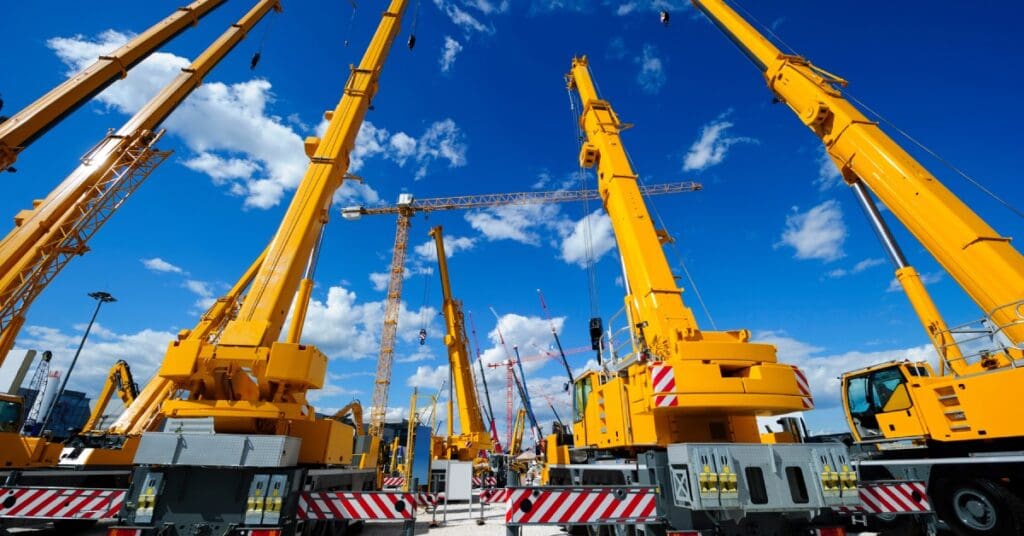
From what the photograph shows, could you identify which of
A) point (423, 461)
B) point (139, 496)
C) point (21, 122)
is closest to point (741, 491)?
point (139, 496)

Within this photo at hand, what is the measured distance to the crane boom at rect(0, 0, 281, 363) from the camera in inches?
381

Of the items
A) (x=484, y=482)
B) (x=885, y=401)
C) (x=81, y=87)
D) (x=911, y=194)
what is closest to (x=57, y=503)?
(x=81, y=87)

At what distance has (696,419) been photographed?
6.12 metres

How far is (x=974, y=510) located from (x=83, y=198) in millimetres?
21098

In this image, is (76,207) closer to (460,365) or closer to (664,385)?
(664,385)

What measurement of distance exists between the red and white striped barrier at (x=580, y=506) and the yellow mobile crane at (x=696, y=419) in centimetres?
27

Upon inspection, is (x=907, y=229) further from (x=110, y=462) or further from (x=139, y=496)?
(x=110, y=462)

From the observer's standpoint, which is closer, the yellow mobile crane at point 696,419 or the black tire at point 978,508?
the yellow mobile crane at point 696,419

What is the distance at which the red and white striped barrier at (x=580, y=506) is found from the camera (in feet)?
17.6

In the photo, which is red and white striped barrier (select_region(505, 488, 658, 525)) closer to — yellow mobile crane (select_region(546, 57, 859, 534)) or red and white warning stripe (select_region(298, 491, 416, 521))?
yellow mobile crane (select_region(546, 57, 859, 534))

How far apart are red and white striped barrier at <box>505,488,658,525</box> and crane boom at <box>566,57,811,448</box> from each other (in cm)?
80

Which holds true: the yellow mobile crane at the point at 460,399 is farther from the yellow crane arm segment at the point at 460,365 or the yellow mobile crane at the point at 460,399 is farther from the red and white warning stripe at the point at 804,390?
the red and white warning stripe at the point at 804,390

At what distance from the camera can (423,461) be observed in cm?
1667

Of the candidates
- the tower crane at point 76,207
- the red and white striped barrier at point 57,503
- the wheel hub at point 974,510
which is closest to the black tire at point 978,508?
the wheel hub at point 974,510
